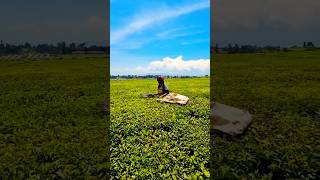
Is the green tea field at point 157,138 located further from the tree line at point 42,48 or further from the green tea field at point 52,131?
the tree line at point 42,48

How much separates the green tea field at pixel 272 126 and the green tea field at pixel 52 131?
2551 mm

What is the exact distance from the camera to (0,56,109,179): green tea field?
25.7 ft

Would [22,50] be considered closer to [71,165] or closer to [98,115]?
[98,115]

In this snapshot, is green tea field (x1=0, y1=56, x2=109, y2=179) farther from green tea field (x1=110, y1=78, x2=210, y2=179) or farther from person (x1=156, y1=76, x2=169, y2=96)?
person (x1=156, y1=76, x2=169, y2=96)

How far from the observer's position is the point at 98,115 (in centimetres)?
1226

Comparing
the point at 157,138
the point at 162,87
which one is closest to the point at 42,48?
the point at 162,87

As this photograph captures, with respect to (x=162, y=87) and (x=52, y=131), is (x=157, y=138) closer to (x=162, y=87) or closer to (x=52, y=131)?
(x=52, y=131)

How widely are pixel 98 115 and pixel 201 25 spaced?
3898 millimetres

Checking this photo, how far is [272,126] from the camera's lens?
35.1ft

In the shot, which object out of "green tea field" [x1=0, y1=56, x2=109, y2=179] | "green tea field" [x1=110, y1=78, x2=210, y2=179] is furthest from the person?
"green tea field" [x1=0, y1=56, x2=109, y2=179]

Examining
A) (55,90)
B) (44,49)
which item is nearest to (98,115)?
(55,90)

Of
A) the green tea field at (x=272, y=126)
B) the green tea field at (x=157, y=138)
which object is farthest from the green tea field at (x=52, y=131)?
the green tea field at (x=272, y=126)

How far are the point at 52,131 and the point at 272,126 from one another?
17.9 feet

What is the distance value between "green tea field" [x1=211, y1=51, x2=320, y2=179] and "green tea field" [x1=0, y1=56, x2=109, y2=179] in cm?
255
